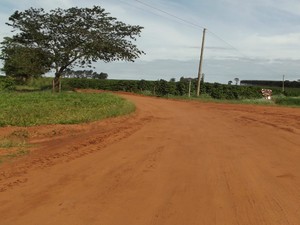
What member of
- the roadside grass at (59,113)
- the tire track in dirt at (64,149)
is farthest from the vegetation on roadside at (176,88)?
the tire track in dirt at (64,149)

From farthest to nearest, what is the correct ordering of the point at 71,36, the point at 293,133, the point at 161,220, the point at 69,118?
1. the point at 71,36
2. the point at 69,118
3. the point at 293,133
4. the point at 161,220

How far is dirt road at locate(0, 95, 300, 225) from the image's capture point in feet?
17.4

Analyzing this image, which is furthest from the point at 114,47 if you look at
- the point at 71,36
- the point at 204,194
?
the point at 204,194

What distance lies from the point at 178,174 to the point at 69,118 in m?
8.23

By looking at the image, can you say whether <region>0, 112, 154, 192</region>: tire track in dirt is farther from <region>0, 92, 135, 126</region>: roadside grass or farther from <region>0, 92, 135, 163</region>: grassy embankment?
<region>0, 92, 135, 126</region>: roadside grass

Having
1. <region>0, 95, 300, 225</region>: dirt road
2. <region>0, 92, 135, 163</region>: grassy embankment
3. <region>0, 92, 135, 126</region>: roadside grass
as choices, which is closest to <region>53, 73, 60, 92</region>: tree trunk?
<region>0, 92, 135, 163</region>: grassy embankment

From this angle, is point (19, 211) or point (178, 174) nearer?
point (19, 211)

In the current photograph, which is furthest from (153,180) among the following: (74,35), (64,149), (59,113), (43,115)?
(74,35)

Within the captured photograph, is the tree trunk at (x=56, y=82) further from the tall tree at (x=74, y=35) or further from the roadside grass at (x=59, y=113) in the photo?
the roadside grass at (x=59, y=113)

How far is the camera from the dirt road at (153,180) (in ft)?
17.4

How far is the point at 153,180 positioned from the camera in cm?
690

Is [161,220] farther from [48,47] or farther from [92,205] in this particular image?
[48,47]

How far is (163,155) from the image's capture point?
902 centimetres

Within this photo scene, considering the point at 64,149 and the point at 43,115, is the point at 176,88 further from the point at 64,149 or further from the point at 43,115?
the point at 64,149
